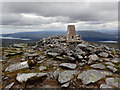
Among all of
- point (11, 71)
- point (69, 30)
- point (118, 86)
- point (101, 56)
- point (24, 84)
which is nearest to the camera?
point (118, 86)

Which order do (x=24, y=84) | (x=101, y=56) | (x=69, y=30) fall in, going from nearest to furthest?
1. (x=24, y=84)
2. (x=101, y=56)
3. (x=69, y=30)

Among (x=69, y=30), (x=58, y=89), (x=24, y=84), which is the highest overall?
(x=69, y=30)

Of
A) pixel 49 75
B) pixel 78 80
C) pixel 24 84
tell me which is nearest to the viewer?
pixel 24 84

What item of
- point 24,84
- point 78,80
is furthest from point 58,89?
point 24,84

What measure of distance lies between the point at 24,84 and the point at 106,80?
26.4ft

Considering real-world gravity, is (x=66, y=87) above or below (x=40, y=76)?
below

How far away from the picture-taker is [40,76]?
7.92m

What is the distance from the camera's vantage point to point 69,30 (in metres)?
22.2

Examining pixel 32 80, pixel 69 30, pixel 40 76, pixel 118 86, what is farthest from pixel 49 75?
pixel 69 30

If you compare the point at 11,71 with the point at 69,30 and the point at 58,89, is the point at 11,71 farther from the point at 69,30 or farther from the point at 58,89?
the point at 69,30

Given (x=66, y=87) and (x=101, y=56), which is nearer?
(x=66, y=87)

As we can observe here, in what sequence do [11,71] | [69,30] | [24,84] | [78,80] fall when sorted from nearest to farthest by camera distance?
[24,84]
[78,80]
[11,71]
[69,30]

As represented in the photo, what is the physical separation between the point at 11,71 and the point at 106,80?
431 inches

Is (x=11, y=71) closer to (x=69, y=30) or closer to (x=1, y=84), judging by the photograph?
(x=1, y=84)
